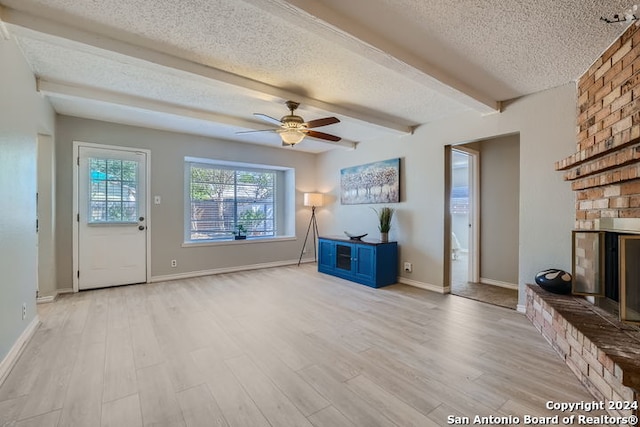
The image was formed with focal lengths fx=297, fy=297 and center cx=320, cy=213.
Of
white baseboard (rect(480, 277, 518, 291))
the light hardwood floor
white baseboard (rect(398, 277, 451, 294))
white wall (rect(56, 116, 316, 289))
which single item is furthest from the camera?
white baseboard (rect(480, 277, 518, 291))

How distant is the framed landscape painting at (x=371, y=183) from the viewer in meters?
4.57

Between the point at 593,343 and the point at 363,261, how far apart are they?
286cm

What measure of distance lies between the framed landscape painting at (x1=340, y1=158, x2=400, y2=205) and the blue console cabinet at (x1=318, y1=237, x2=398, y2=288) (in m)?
0.76

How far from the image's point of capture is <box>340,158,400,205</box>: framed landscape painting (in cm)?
457

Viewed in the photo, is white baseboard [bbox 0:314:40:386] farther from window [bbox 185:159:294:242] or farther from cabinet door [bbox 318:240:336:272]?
cabinet door [bbox 318:240:336:272]

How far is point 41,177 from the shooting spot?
3.49 m

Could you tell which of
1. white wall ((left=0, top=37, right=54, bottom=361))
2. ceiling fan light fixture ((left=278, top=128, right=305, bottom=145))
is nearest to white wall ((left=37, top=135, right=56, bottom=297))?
white wall ((left=0, top=37, right=54, bottom=361))

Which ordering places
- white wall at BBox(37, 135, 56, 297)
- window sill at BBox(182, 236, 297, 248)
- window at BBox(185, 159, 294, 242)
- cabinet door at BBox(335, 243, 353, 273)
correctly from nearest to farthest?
white wall at BBox(37, 135, 56, 297) < cabinet door at BBox(335, 243, 353, 273) < window sill at BBox(182, 236, 297, 248) < window at BBox(185, 159, 294, 242)

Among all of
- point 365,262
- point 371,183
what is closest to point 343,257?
point 365,262

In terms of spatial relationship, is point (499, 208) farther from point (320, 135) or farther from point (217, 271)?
point (217, 271)

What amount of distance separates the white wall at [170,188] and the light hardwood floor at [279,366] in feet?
3.86

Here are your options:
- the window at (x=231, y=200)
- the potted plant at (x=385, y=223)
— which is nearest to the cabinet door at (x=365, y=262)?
the potted plant at (x=385, y=223)

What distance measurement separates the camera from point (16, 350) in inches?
85.0

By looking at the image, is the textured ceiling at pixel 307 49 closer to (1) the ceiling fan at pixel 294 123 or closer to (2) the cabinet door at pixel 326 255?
(1) the ceiling fan at pixel 294 123
